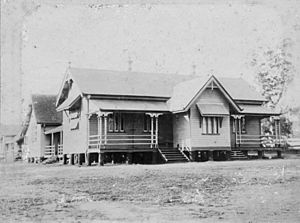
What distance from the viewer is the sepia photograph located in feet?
40.0

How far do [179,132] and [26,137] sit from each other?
2408 cm

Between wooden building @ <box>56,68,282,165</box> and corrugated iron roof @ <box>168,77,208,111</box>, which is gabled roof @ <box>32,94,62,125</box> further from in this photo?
corrugated iron roof @ <box>168,77,208,111</box>

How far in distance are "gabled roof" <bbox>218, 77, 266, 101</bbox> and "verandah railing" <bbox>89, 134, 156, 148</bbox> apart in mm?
7662

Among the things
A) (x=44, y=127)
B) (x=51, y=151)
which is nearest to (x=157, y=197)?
(x=51, y=151)

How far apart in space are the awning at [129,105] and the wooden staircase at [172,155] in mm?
2414

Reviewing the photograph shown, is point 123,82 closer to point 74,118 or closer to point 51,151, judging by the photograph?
point 74,118

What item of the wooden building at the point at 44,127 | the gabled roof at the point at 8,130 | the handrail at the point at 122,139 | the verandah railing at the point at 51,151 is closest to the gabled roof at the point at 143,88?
the handrail at the point at 122,139

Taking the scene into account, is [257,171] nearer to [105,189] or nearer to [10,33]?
[105,189]

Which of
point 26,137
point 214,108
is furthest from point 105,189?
point 26,137

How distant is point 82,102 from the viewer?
1155 inches

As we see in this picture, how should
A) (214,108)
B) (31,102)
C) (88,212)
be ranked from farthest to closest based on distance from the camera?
(31,102)
(214,108)
(88,212)

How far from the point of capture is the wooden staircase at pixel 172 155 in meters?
26.7

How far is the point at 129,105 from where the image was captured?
2794 centimetres

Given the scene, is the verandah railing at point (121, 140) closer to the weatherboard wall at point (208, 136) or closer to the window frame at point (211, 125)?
the weatherboard wall at point (208, 136)
